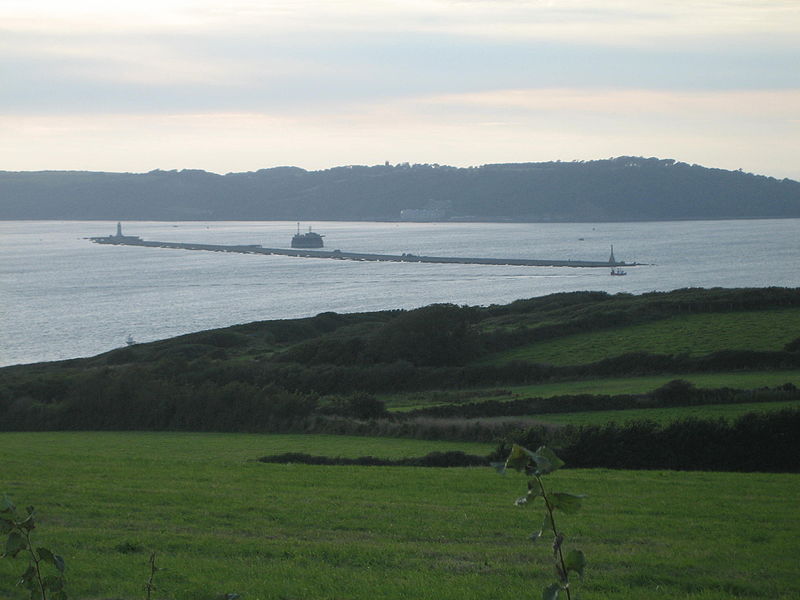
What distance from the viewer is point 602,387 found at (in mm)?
24578

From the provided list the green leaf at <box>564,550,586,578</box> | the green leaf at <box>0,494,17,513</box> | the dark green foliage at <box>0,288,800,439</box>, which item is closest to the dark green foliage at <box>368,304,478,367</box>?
the dark green foliage at <box>0,288,800,439</box>

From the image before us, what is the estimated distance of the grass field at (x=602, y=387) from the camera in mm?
22859

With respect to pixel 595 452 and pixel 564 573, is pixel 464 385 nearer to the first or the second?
pixel 595 452

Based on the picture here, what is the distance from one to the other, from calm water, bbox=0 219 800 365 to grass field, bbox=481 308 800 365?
102 ft

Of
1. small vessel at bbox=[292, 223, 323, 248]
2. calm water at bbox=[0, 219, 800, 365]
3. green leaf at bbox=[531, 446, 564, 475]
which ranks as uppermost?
green leaf at bbox=[531, 446, 564, 475]

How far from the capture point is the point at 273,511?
10.6 m

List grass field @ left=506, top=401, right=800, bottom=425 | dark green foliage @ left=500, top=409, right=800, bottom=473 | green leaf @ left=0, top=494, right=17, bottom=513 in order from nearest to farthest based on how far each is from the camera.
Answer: green leaf @ left=0, top=494, right=17, bottom=513 < dark green foliage @ left=500, top=409, right=800, bottom=473 < grass field @ left=506, top=401, right=800, bottom=425

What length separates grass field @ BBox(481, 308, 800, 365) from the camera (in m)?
29.8

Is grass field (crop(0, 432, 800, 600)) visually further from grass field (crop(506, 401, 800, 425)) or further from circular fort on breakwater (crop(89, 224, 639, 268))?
circular fort on breakwater (crop(89, 224, 639, 268))

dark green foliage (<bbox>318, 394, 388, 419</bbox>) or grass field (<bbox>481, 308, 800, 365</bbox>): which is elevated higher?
grass field (<bbox>481, 308, 800, 365</bbox>)

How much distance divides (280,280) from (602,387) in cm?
7422

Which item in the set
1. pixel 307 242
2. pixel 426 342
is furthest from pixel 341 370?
pixel 307 242

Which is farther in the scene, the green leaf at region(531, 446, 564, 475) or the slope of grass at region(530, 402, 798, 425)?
the slope of grass at region(530, 402, 798, 425)

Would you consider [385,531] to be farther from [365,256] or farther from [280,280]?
[365,256]
